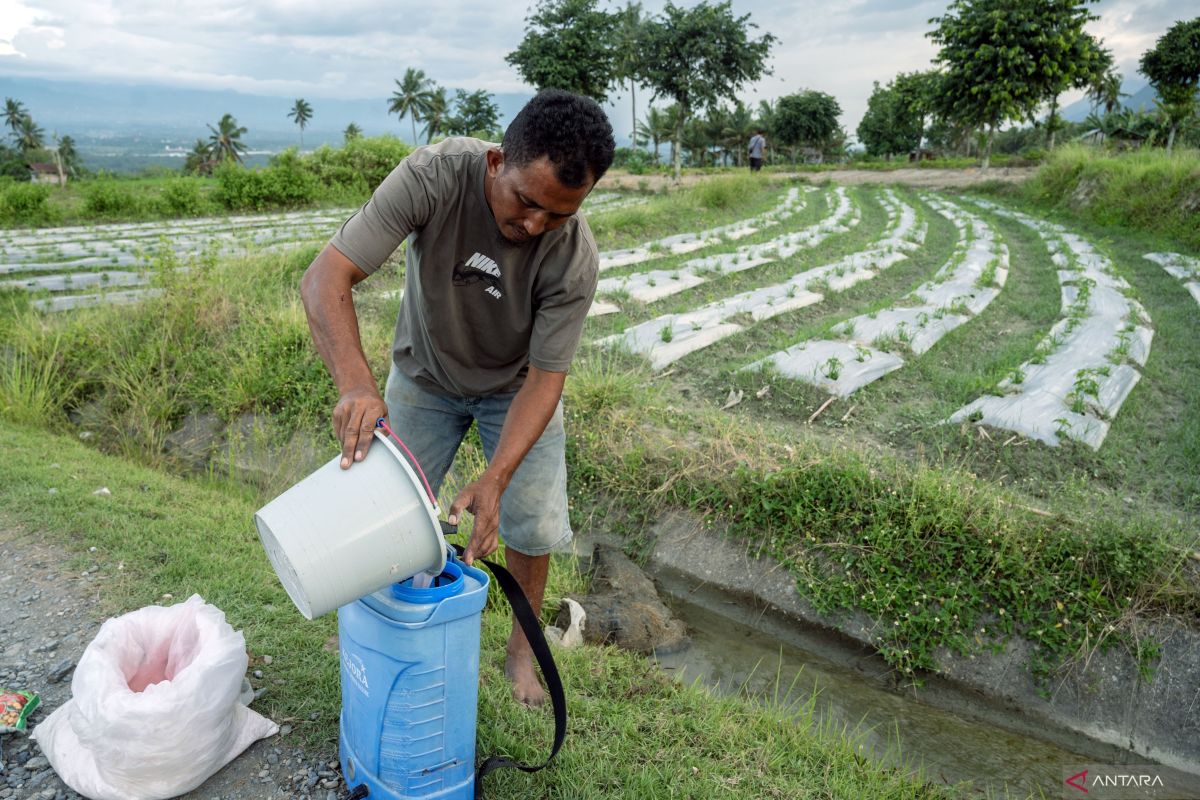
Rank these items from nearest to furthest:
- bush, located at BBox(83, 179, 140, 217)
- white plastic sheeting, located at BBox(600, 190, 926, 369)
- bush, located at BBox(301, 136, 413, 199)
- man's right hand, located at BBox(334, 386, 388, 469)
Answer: man's right hand, located at BBox(334, 386, 388, 469)
white plastic sheeting, located at BBox(600, 190, 926, 369)
bush, located at BBox(83, 179, 140, 217)
bush, located at BBox(301, 136, 413, 199)

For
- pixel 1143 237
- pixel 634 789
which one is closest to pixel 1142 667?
pixel 634 789

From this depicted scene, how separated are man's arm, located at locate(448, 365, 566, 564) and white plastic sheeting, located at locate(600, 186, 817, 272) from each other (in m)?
5.65

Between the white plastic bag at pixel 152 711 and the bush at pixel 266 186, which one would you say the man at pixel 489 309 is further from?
the bush at pixel 266 186

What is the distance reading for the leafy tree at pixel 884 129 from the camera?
122 ft

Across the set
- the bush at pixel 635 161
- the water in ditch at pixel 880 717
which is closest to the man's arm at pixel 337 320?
the water in ditch at pixel 880 717

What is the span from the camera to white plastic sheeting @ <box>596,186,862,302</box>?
6746mm

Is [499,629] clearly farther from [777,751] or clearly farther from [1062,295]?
[1062,295]

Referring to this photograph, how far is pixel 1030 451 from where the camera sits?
396cm

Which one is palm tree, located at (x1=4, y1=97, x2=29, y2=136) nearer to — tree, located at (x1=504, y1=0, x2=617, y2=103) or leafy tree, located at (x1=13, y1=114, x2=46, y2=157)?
leafy tree, located at (x1=13, y1=114, x2=46, y2=157)

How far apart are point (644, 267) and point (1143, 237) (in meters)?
7.23

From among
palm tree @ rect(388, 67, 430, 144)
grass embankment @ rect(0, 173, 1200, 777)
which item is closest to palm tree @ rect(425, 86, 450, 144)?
palm tree @ rect(388, 67, 430, 144)

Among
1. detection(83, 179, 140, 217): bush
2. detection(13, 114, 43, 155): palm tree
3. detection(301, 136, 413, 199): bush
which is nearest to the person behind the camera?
detection(83, 179, 140, 217): bush

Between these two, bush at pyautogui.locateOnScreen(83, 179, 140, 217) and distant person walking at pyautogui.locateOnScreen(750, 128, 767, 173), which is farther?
distant person walking at pyautogui.locateOnScreen(750, 128, 767, 173)

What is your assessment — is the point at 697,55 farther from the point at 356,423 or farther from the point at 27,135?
the point at 27,135
